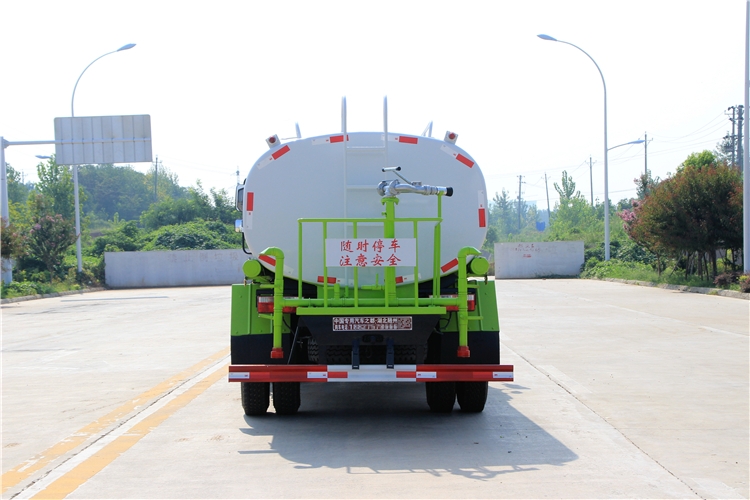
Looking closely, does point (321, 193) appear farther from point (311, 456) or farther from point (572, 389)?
point (572, 389)

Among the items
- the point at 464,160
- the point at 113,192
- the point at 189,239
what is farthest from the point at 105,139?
the point at 113,192

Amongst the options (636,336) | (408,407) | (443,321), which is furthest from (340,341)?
(636,336)

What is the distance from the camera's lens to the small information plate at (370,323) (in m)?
6.82

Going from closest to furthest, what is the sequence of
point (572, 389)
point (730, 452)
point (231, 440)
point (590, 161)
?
1. point (730, 452)
2. point (231, 440)
3. point (572, 389)
4. point (590, 161)

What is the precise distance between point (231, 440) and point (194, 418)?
3.55 ft

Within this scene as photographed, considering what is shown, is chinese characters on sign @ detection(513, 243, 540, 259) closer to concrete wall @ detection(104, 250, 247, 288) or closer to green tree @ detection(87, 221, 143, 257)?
concrete wall @ detection(104, 250, 247, 288)

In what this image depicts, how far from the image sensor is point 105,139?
31484 mm

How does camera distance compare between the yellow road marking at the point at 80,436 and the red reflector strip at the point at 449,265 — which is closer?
the yellow road marking at the point at 80,436

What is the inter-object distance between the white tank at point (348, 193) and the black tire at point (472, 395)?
44.0 inches

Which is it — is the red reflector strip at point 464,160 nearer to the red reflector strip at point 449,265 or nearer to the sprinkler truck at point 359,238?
the sprinkler truck at point 359,238

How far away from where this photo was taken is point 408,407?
8.27 m

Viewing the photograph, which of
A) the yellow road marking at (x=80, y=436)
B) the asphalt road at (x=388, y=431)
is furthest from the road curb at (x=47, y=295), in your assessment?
the yellow road marking at (x=80, y=436)

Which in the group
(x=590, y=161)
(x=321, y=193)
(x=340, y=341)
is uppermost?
(x=590, y=161)

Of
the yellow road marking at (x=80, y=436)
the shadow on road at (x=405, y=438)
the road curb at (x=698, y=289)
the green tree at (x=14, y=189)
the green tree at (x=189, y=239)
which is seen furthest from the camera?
the green tree at (x=14, y=189)
